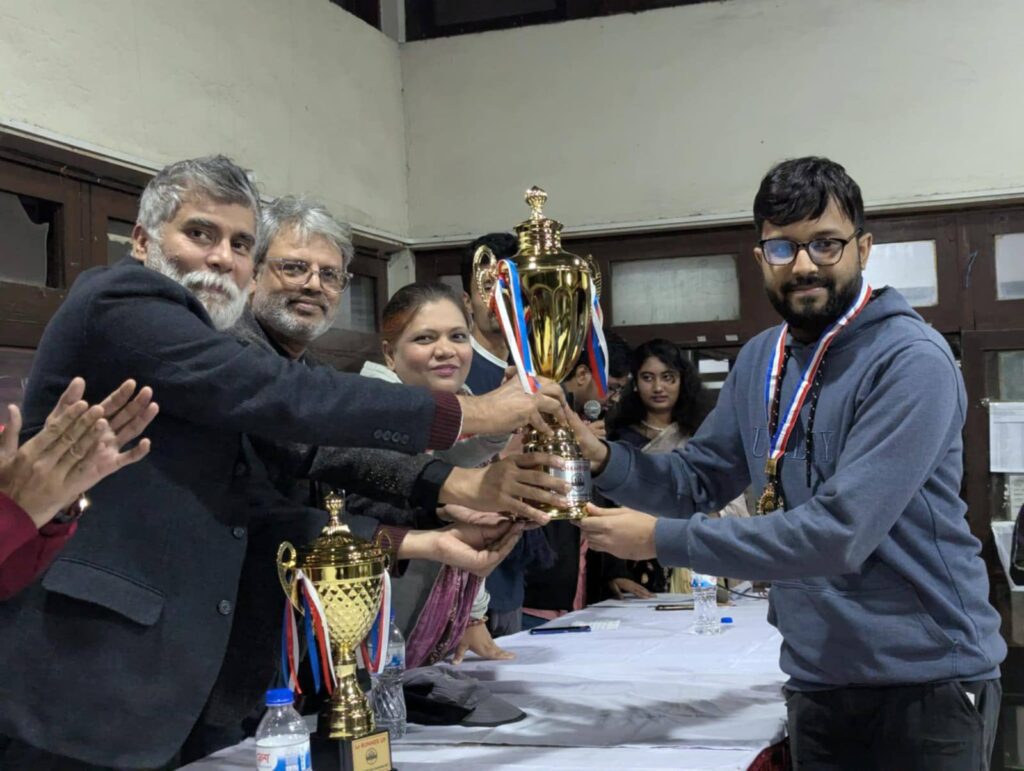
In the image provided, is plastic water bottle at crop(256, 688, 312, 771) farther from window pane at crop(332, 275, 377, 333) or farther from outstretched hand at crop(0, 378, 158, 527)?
window pane at crop(332, 275, 377, 333)

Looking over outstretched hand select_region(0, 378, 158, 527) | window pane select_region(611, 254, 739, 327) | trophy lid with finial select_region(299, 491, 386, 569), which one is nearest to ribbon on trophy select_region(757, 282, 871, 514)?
trophy lid with finial select_region(299, 491, 386, 569)

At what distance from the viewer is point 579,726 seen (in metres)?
1.84

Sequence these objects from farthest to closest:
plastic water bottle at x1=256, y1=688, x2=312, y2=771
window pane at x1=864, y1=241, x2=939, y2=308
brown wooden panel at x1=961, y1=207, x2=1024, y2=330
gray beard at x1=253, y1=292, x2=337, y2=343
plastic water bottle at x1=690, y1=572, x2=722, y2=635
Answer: window pane at x1=864, y1=241, x2=939, y2=308 < brown wooden panel at x1=961, y1=207, x2=1024, y2=330 < plastic water bottle at x1=690, y1=572, x2=722, y2=635 < gray beard at x1=253, y1=292, x2=337, y2=343 < plastic water bottle at x1=256, y1=688, x2=312, y2=771

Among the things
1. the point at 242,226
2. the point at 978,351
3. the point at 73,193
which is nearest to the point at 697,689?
the point at 242,226

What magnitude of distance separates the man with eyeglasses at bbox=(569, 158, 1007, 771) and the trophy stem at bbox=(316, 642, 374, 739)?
1.49ft

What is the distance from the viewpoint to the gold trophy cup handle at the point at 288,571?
5.04 ft

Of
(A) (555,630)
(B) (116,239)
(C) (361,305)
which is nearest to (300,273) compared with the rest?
(A) (555,630)

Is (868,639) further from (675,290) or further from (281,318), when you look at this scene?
(675,290)

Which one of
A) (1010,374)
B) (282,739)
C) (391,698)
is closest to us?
(282,739)

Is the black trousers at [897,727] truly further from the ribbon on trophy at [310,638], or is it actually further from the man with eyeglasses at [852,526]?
the ribbon on trophy at [310,638]

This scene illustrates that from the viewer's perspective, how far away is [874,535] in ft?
5.22

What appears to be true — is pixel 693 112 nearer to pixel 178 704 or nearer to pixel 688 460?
pixel 688 460

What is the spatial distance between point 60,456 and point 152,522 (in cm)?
30

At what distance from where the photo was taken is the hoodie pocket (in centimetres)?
163
